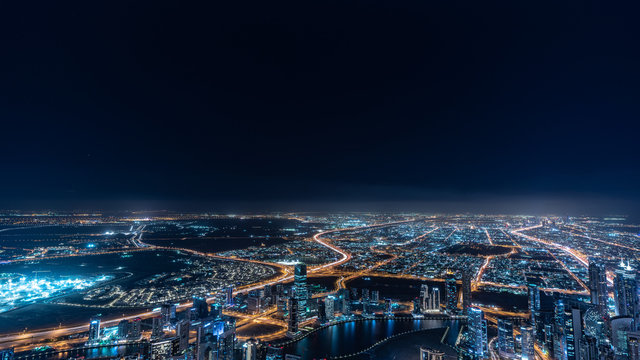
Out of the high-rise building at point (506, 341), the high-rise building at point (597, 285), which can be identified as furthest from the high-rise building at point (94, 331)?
the high-rise building at point (597, 285)

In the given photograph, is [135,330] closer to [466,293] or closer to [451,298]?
[451,298]

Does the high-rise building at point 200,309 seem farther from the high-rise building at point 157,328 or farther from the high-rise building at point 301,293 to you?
the high-rise building at point 301,293

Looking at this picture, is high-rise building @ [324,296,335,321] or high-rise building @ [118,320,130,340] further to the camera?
high-rise building @ [324,296,335,321]

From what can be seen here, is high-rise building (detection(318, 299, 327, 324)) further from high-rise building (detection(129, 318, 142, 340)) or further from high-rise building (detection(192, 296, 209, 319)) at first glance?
high-rise building (detection(129, 318, 142, 340))

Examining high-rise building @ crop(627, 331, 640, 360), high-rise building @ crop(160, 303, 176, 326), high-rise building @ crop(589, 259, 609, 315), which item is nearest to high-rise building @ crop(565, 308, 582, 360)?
high-rise building @ crop(627, 331, 640, 360)

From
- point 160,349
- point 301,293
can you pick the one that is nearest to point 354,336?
point 301,293

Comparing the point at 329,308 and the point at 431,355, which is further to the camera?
the point at 329,308
